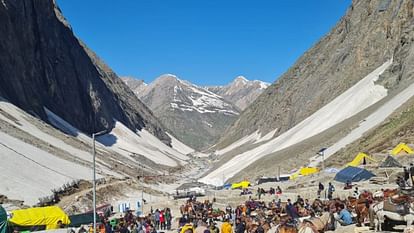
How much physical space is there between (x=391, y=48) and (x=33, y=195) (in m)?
69.1

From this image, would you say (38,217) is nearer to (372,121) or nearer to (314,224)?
(314,224)

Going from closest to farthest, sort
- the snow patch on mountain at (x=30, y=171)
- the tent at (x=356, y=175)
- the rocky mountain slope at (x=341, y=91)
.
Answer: the tent at (x=356, y=175) < the snow patch on mountain at (x=30, y=171) < the rocky mountain slope at (x=341, y=91)

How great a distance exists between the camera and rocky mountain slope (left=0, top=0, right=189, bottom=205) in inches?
2148

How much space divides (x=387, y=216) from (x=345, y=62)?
10085cm

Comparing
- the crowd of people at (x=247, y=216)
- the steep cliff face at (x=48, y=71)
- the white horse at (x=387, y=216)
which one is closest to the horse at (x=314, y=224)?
the crowd of people at (x=247, y=216)

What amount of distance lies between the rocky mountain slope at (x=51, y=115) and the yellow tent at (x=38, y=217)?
11.9m

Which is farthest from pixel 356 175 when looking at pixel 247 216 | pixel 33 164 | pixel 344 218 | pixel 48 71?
pixel 48 71

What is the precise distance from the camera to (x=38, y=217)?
92.3 ft

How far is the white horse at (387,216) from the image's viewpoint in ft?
41.1

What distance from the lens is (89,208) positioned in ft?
149

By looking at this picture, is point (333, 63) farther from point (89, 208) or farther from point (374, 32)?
point (89, 208)

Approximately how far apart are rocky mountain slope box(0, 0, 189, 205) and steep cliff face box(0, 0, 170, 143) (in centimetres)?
20

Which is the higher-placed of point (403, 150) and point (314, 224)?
point (403, 150)

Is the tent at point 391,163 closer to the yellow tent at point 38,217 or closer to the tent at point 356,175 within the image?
the tent at point 356,175
